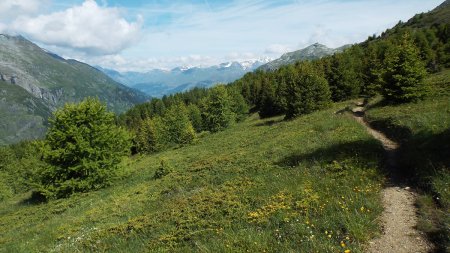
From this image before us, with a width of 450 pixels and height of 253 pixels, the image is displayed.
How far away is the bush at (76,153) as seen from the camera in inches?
1223

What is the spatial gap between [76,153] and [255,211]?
80.1 ft

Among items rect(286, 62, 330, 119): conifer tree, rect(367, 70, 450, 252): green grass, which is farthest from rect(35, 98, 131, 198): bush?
rect(286, 62, 330, 119): conifer tree

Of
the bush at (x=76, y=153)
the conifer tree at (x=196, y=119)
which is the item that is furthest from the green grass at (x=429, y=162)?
the conifer tree at (x=196, y=119)

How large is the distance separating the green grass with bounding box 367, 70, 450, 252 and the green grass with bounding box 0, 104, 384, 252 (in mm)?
1319

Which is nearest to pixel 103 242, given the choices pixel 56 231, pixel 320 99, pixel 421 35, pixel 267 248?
pixel 56 231

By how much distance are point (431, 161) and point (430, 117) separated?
377 inches

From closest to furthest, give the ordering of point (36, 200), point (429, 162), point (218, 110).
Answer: point (429, 162)
point (36, 200)
point (218, 110)

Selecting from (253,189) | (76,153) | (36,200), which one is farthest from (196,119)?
(253,189)

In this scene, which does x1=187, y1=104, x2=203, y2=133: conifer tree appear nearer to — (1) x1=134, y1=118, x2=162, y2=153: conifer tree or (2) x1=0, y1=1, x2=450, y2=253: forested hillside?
(1) x1=134, y1=118, x2=162, y2=153: conifer tree

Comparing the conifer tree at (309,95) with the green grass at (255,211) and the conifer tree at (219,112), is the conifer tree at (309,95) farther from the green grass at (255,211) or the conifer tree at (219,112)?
the green grass at (255,211)

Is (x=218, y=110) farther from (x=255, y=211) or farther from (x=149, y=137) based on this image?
(x=255, y=211)

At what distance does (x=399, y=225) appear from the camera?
9312mm

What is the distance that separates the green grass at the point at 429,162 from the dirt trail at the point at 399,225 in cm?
29

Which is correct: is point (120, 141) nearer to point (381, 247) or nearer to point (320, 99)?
point (381, 247)
